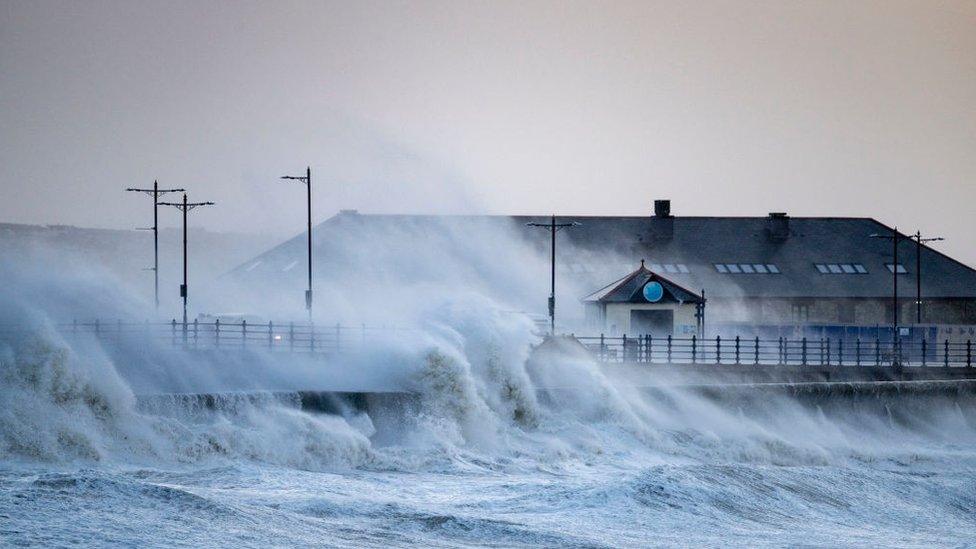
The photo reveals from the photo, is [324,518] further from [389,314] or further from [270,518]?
[389,314]

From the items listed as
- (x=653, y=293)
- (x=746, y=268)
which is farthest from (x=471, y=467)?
(x=746, y=268)

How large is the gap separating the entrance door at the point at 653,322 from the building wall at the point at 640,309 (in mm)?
111

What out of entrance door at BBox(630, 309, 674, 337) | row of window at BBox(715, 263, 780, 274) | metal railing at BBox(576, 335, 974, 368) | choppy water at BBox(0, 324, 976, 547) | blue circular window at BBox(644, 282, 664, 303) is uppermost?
row of window at BBox(715, 263, 780, 274)

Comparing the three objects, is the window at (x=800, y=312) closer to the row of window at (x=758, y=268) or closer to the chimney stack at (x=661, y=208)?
the row of window at (x=758, y=268)

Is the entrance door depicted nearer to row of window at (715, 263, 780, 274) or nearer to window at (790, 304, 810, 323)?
window at (790, 304, 810, 323)

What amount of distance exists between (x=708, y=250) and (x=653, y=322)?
21.0 m

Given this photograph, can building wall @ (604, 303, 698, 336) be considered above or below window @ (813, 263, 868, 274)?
below

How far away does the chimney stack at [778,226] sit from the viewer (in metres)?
74.7

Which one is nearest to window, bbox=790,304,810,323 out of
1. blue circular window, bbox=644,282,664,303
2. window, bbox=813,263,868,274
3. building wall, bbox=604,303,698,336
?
window, bbox=813,263,868,274

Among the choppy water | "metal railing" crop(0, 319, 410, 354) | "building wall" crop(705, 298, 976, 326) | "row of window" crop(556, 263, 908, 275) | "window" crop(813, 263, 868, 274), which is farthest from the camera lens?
"window" crop(813, 263, 868, 274)

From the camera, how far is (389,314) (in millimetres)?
47031

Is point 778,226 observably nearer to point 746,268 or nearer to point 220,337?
point 746,268

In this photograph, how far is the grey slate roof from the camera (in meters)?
69.3

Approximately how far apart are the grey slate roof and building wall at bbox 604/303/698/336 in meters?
13.8
